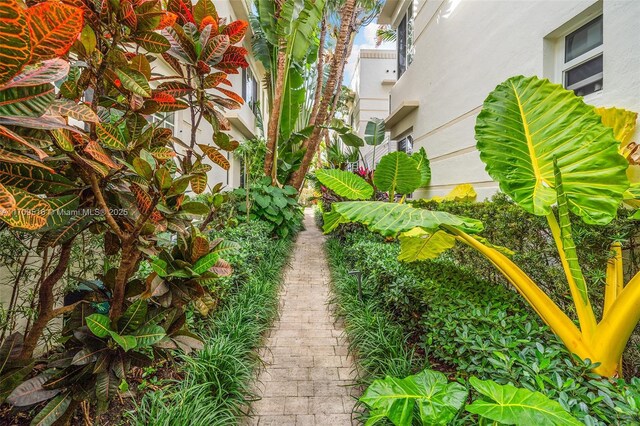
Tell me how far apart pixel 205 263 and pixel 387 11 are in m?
8.87

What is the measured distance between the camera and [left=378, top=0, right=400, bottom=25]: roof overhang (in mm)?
7659

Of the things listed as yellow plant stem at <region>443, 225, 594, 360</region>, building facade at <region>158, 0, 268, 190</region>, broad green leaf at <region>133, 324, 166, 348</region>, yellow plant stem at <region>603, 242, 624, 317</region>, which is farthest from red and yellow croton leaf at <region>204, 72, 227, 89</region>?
building facade at <region>158, 0, 268, 190</region>

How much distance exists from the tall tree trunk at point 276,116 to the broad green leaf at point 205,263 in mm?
5586

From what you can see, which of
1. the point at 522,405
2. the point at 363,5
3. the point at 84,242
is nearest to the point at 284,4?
the point at 363,5

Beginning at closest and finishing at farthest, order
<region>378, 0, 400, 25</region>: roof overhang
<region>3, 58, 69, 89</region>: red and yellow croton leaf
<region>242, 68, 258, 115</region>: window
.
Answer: <region>3, 58, 69, 89</region>: red and yellow croton leaf
<region>378, 0, 400, 25</region>: roof overhang
<region>242, 68, 258, 115</region>: window

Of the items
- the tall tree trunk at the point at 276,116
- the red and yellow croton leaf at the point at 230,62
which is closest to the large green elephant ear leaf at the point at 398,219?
the red and yellow croton leaf at the point at 230,62

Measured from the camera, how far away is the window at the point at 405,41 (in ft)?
23.2

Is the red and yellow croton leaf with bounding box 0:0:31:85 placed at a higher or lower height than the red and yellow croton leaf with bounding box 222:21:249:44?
lower

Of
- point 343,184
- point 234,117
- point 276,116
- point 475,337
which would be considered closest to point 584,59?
point 475,337

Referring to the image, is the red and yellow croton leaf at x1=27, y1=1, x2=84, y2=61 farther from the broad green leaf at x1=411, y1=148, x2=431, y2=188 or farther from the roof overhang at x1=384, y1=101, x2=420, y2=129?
the roof overhang at x1=384, y1=101, x2=420, y2=129

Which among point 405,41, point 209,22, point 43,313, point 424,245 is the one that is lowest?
point 43,313

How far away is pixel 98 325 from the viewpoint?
4.88 ft

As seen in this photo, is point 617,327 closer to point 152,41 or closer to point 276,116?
point 152,41

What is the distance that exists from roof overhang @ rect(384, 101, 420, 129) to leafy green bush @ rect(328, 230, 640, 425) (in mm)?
3647
